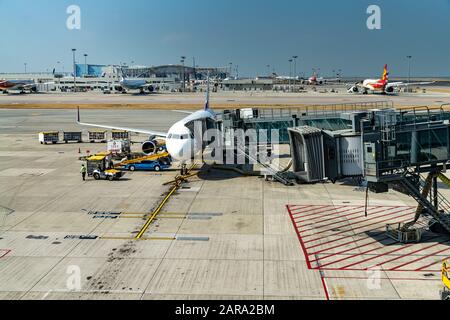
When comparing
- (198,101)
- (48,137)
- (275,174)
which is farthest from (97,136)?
(198,101)

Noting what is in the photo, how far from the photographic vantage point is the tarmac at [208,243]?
795 inches

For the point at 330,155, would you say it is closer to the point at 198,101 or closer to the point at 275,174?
the point at 275,174

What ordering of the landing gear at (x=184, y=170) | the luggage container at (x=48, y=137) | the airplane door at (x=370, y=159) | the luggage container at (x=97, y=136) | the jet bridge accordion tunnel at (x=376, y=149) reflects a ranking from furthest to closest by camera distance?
the luggage container at (x=97, y=136) < the luggage container at (x=48, y=137) < the landing gear at (x=184, y=170) < the jet bridge accordion tunnel at (x=376, y=149) < the airplane door at (x=370, y=159)

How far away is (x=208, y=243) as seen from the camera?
85.0 ft

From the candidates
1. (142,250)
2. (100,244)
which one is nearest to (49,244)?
(100,244)

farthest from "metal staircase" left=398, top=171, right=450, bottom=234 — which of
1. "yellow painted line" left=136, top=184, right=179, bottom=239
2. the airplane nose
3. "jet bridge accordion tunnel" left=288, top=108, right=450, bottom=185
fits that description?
the airplane nose

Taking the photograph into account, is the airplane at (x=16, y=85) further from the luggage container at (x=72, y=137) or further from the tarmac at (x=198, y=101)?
the luggage container at (x=72, y=137)

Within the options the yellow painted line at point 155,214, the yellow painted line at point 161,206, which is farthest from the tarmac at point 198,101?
the yellow painted line at point 155,214

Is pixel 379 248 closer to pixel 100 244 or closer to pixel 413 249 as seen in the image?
pixel 413 249

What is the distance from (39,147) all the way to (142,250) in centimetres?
4488

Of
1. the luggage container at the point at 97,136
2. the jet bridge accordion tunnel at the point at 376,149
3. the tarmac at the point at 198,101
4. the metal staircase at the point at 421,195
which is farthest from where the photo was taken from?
the tarmac at the point at 198,101

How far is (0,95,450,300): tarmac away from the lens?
20188 mm

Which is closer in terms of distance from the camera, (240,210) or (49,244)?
(49,244)

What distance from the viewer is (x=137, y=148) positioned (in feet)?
207
